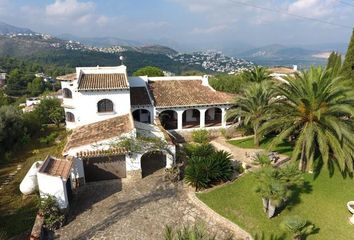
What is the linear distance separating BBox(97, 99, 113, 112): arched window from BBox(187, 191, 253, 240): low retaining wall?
11512mm

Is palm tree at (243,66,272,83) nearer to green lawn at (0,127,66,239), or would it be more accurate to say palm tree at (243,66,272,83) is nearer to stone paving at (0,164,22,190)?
green lawn at (0,127,66,239)

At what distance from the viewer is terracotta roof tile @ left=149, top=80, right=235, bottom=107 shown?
28.2 meters

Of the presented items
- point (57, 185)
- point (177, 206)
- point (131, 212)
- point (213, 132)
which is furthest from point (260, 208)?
point (213, 132)

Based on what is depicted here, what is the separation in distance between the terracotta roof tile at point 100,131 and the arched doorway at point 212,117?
388 inches

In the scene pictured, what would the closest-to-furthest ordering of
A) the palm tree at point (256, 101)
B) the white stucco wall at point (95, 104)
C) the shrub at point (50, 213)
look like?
the shrub at point (50, 213) → the palm tree at point (256, 101) → the white stucco wall at point (95, 104)

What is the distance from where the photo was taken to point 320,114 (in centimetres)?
1688

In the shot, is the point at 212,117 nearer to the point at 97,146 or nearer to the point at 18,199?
the point at 97,146

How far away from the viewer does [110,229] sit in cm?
1438

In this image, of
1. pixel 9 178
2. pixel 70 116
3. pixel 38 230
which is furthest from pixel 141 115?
pixel 38 230

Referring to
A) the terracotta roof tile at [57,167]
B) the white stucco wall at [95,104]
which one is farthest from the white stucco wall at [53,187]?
the white stucco wall at [95,104]

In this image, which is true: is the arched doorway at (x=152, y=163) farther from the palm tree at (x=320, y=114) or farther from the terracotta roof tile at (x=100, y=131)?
the palm tree at (x=320, y=114)

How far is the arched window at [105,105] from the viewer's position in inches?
1000

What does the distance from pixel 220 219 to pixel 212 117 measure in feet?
61.7

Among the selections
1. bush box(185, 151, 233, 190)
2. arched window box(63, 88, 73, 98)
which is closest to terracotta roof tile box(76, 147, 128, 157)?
bush box(185, 151, 233, 190)
